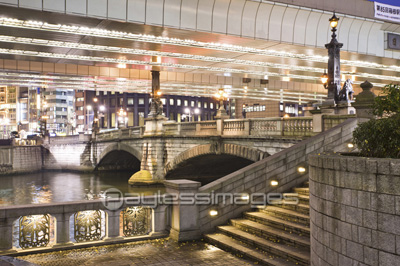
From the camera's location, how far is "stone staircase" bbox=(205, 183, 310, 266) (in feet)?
29.3

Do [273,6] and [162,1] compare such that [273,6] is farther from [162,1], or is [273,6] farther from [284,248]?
[284,248]

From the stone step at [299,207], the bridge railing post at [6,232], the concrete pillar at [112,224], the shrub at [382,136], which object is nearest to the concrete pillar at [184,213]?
the concrete pillar at [112,224]

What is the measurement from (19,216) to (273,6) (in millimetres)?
15543

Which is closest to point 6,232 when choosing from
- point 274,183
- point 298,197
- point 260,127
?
point 274,183

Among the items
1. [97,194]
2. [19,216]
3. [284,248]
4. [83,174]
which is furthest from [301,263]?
[83,174]

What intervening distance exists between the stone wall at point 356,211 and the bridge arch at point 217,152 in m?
12.8

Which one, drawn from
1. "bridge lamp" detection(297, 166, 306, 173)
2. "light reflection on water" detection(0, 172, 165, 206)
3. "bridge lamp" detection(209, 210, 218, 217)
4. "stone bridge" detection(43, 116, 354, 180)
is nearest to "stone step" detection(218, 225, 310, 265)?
"bridge lamp" detection(209, 210, 218, 217)

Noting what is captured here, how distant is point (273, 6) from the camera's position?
19734 millimetres

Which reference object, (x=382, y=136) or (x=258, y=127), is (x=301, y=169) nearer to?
(x=382, y=136)

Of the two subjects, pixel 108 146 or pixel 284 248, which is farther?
pixel 108 146

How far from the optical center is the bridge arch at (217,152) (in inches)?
840

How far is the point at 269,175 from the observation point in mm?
12547

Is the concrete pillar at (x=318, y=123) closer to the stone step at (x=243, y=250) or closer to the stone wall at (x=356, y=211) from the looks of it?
the stone step at (x=243, y=250)

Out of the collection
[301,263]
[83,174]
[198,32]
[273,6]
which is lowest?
[83,174]
